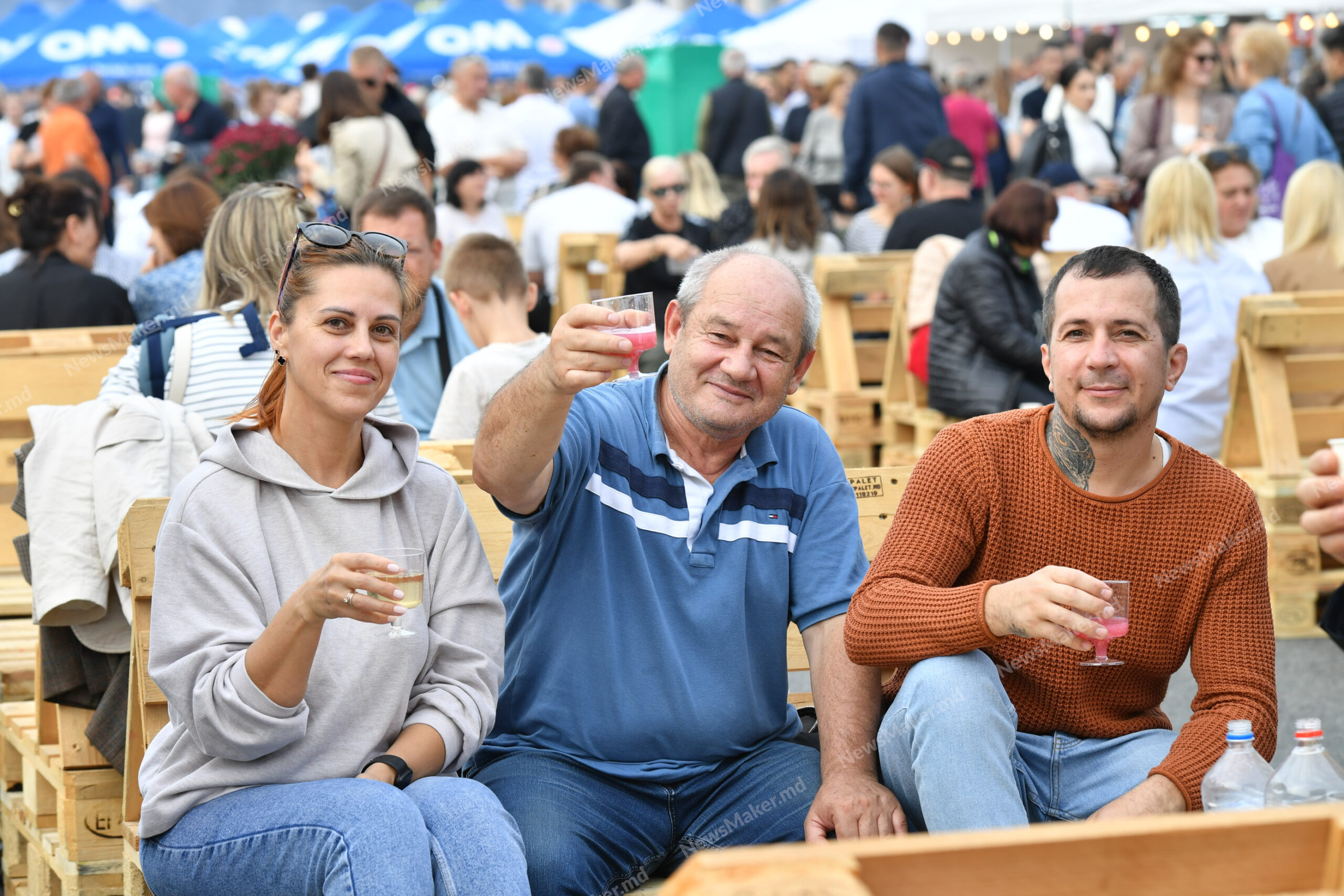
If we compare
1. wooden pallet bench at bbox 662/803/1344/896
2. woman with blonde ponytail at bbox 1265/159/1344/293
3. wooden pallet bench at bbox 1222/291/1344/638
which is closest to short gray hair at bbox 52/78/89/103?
woman with blonde ponytail at bbox 1265/159/1344/293

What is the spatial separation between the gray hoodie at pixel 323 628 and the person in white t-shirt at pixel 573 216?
6.14m

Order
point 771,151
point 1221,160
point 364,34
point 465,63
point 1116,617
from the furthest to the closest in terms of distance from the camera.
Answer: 1. point 364,34
2. point 465,63
3. point 771,151
4. point 1221,160
5. point 1116,617

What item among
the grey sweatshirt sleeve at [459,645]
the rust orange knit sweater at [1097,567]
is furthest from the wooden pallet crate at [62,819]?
the rust orange knit sweater at [1097,567]

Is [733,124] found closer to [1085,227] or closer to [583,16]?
[1085,227]

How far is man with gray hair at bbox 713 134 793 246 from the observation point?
8898mm

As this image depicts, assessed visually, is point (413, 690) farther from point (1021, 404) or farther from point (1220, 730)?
point (1021, 404)

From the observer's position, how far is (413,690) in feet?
8.94

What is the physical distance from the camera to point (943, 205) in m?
8.32

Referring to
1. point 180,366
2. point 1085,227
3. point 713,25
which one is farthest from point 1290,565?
point 713,25

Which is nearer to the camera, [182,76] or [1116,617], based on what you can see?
[1116,617]

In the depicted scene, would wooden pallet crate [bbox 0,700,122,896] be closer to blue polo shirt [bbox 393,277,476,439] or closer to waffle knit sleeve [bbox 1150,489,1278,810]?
blue polo shirt [bbox 393,277,476,439]

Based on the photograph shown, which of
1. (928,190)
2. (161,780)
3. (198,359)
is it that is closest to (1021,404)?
(928,190)

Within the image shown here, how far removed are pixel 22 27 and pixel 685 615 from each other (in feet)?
67.5

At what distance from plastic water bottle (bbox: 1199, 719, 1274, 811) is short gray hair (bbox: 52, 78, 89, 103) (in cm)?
1316
